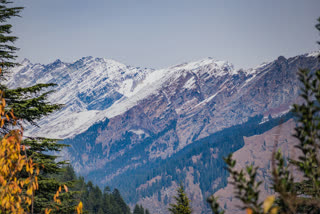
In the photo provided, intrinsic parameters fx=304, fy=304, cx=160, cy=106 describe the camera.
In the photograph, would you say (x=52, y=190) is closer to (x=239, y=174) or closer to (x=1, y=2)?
(x=1, y=2)

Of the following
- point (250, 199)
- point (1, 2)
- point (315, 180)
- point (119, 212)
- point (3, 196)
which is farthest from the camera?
point (119, 212)

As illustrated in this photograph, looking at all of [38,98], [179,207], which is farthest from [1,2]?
[179,207]

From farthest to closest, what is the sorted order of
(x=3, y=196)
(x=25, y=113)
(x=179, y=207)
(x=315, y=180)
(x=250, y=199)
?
1. (x=179, y=207)
2. (x=25, y=113)
3. (x=3, y=196)
4. (x=315, y=180)
5. (x=250, y=199)

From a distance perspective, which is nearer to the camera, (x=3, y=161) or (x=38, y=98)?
(x=3, y=161)

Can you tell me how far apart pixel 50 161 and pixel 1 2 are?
779cm

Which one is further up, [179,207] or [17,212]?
[17,212]

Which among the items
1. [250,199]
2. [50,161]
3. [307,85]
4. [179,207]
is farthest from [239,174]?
[179,207]

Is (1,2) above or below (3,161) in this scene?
above

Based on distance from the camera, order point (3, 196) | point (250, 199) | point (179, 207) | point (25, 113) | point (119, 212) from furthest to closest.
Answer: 1. point (119, 212)
2. point (179, 207)
3. point (25, 113)
4. point (3, 196)
5. point (250, 199)

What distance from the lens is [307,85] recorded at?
14.9 ft

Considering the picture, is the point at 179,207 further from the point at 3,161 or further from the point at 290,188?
the point at 290,188

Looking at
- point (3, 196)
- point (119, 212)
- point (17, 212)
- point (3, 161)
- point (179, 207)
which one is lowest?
point (119, 212)

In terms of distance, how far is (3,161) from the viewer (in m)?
6.50

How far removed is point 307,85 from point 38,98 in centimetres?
1031
